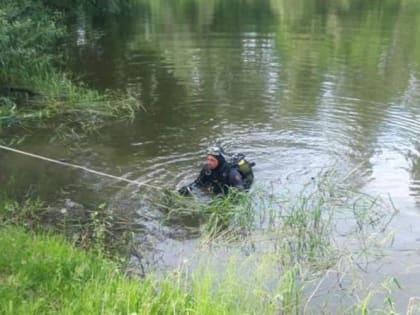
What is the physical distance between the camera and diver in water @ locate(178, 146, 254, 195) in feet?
28.4

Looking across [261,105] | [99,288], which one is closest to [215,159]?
[99,288]

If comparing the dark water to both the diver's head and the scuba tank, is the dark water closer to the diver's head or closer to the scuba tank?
the scuba tank

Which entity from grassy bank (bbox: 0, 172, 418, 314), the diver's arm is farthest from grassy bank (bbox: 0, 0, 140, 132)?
grassy bank (bbox: 0, 172, 418, 314)

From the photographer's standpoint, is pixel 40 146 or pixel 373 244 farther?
pixel 40 146

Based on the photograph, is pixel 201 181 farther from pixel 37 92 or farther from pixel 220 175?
pixel 37 92

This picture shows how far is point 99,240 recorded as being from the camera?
22.5 feet

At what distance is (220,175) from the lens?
8750mm

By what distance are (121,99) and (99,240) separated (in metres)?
7.81

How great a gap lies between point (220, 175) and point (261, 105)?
19.6ft

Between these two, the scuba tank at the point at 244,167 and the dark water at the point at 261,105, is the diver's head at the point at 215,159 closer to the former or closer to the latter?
the scuba tank at the point at 244,167

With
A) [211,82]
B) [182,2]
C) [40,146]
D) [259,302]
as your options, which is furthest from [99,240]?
[182,2]

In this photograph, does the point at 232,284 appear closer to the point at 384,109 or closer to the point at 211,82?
the point at 384,109

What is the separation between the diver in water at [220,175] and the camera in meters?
8.66

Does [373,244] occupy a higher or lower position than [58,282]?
lower
